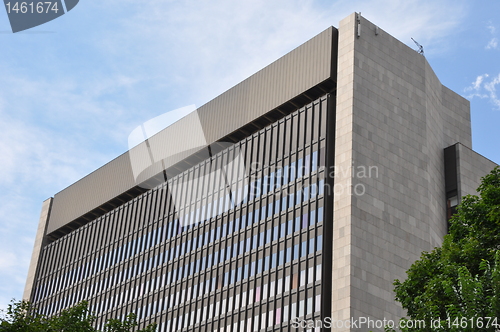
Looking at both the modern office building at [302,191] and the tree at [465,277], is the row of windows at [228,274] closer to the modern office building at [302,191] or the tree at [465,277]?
the modern office building at [302,191]

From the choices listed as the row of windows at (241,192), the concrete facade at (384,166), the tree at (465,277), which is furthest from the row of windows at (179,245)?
the tree at (465,277)

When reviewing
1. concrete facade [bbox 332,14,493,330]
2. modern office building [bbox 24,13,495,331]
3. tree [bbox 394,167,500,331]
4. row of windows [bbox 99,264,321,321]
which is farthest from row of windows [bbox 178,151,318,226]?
tree [bbox 394,167,500,331]

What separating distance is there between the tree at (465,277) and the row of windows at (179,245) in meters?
35.2

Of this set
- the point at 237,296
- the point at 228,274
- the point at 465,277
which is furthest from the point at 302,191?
the point at 465,277

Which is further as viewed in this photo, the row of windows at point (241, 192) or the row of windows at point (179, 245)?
the row of windows at point (241, 192)

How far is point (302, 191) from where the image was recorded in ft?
271

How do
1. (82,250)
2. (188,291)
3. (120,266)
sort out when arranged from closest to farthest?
(188,291), (120,266), (82,250)

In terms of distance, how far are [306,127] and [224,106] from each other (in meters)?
16.0

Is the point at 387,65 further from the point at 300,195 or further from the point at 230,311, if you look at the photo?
the point at 230,311

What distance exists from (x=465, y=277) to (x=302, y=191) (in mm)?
46574

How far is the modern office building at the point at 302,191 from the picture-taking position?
2987 inches

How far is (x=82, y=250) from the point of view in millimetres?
122625

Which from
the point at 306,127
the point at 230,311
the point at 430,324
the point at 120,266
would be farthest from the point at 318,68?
the point at 430,324

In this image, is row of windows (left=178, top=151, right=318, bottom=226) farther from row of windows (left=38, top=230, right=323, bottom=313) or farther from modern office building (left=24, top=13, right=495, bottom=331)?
row of windows (left=38, top=230, right=323, bottom=313)
